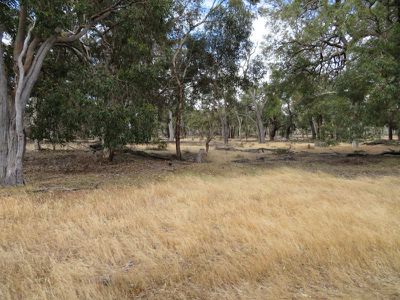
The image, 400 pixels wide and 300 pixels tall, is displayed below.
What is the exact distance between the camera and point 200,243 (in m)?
5.34

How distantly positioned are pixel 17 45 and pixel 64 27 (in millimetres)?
1726

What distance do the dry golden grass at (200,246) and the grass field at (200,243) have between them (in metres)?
0.02

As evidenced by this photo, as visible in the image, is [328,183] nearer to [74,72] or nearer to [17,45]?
[74,72]

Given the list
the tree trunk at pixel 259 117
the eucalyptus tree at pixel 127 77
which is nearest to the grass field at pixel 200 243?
the eucalyptus tree at pixel 127 77

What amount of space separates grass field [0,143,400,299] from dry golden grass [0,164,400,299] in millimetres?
19

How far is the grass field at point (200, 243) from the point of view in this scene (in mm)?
3963

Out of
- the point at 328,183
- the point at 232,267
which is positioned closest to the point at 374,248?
the point at 232,267

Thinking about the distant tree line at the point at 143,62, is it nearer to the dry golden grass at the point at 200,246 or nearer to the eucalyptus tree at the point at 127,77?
the eucalyptus tree at the point at 127,77

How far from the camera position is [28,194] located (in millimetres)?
9039

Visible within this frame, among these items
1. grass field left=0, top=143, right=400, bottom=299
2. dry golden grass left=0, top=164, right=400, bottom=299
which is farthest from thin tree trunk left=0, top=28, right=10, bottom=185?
A: dry golden grass left=0, top=164, right=400, bottom=299

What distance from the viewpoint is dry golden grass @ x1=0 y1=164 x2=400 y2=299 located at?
156 inches

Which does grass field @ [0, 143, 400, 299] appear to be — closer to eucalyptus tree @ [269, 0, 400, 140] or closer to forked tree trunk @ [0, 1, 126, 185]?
forked tree trunk @ [0, 1, 126, 185]

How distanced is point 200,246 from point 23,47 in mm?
9123

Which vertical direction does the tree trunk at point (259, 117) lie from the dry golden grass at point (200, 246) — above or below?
above
